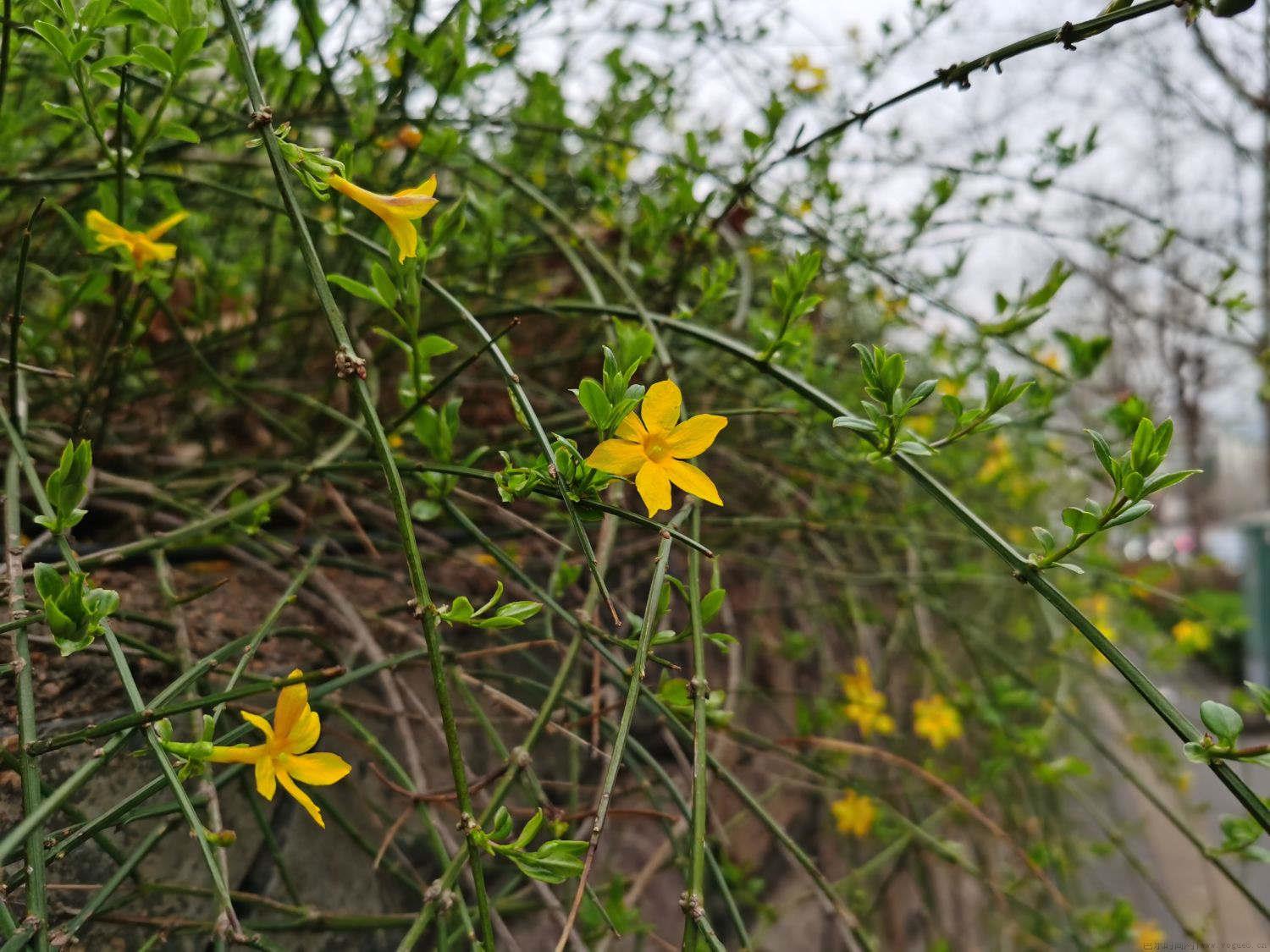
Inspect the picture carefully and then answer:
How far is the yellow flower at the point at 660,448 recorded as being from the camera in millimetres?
582

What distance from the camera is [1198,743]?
562mm

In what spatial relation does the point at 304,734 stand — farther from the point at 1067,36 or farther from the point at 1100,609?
the point at 1100,609

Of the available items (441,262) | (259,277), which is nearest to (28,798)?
(441,262)

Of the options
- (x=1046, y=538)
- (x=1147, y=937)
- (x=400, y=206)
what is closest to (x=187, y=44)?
(x=400, y=206)

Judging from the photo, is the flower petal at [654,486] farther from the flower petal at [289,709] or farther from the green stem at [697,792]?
the flower petal at [289,709]

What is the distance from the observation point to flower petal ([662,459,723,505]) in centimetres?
61

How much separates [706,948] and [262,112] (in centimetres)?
64

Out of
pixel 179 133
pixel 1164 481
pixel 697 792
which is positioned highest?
pixel 1164 481

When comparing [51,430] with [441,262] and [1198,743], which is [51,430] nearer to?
[441,262]

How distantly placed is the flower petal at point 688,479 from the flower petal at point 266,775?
12.9 inches

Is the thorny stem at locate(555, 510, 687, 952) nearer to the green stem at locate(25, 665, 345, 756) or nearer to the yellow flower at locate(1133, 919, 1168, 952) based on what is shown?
the green stem at locate(25, 665, 345, 756)

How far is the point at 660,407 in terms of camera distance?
0.61m

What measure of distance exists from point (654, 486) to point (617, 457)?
0.03 meters

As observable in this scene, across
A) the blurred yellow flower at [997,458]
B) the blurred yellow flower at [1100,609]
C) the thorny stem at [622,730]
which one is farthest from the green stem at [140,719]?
the blurred yellow flower at [1100,609]
